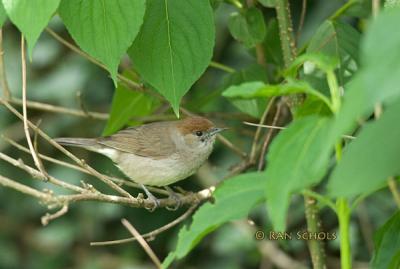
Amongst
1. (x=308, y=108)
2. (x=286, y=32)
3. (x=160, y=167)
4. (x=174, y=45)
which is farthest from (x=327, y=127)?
(x=160, y=167)

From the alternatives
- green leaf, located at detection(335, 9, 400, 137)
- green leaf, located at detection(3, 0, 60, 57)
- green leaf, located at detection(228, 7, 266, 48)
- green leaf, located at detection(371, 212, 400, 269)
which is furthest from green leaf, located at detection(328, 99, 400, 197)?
green leaf, located at detection(228, 7, 266, 48)

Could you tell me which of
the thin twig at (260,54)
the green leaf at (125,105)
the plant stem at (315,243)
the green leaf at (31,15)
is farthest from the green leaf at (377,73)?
the green leaf at (125,105)

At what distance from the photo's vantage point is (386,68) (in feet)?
3.68

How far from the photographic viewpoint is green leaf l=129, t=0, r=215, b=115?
8.99 ft

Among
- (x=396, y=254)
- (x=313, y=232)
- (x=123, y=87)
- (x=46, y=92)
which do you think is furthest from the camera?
(x=46, y=92)

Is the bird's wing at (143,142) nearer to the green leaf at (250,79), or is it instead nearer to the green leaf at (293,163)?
the green leaf at (250,79)

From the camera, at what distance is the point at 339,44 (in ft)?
10.0

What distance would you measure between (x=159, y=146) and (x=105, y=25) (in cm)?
263

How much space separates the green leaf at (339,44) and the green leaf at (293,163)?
1.57 meters

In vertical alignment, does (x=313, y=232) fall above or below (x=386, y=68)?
below

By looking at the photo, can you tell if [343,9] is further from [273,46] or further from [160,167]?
[160,167]

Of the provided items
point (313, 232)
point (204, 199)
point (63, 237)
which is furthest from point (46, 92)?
point (313, 232)

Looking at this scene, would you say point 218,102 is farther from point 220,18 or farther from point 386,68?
point 386,68

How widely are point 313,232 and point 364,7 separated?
1.00 metres
